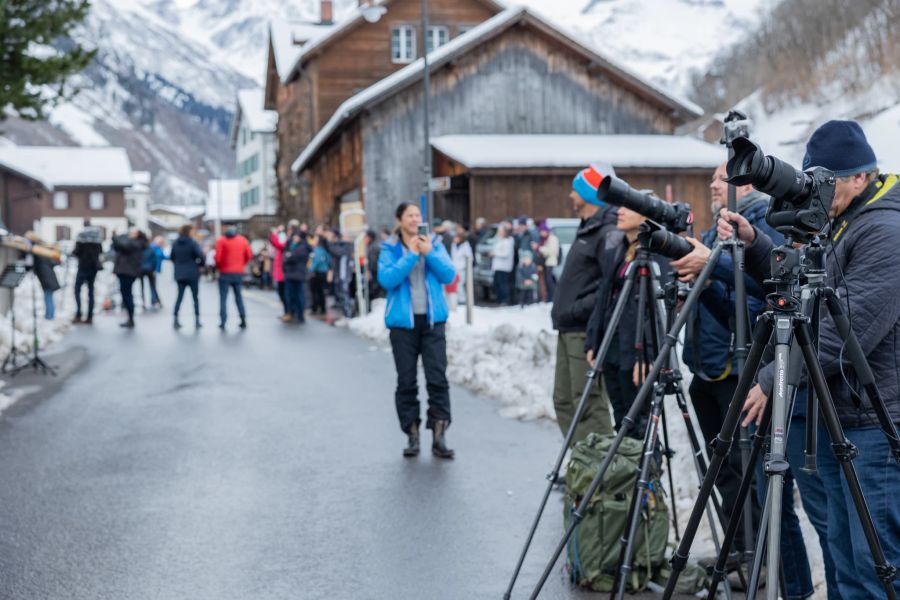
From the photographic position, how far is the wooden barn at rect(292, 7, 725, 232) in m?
31.3

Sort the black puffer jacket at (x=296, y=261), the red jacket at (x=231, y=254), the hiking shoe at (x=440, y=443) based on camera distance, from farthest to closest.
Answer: the black puffer jacket at (x=296, y=261) < the red jacket at (x=231, y=254) < the hiking shoe at (x=440, y=443)

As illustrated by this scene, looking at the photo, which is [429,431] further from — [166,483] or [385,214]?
[385,214]

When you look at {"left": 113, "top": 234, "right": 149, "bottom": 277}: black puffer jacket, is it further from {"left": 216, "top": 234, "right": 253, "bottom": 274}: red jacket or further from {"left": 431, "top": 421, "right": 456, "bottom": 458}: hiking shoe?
{"left": 431, "top": 421, "right": 456, "bottom": 458}: hiking shoe

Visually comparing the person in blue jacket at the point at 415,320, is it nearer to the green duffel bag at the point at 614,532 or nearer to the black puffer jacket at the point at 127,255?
the green duffel bag at the point at 614,532

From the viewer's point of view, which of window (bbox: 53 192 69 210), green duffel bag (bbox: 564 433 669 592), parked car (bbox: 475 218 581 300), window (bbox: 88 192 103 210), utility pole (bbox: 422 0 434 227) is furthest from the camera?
window (bbox: 88 192 103 210)

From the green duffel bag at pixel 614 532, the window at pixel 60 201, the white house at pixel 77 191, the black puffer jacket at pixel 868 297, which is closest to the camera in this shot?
the black puffer jacket at pixel 868 297

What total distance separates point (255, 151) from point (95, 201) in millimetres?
29027

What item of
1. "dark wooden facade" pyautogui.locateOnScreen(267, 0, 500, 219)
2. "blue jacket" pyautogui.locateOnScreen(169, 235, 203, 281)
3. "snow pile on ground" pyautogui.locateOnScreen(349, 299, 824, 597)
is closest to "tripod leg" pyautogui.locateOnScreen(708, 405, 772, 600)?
"snow pile on ground" pyautogui.locateOnScreen(349, 299, 824, 597)

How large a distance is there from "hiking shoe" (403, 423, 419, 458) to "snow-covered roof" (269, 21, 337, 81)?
1546 inches

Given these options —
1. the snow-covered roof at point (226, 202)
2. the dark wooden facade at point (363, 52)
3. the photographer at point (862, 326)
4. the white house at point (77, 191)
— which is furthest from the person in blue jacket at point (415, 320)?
the snow-covered roof at point (226, 202)

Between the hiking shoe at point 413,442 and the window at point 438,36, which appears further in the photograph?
the window at point 438,36

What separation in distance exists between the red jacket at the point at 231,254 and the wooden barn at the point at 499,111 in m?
10.4

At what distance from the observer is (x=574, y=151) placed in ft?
99.6

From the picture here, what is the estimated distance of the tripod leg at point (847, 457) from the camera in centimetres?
349
